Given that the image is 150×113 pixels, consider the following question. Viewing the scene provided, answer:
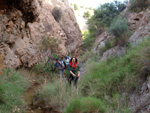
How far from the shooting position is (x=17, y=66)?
1003 centimetres

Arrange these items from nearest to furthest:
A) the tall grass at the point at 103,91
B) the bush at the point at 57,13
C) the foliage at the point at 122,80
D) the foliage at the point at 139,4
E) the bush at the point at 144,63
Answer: the tall grass at the point at 103,91 → the bush at the point at 144,63 → the foliage at the point at 122,80 → the foliage at the point at 139,4 → the bush at the point at 57,13

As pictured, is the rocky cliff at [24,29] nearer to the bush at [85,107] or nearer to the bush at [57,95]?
the bush at [57,95]

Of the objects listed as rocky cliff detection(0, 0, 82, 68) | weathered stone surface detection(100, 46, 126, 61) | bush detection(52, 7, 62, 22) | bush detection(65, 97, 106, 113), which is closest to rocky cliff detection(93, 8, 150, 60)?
weathered stone surface detection(100, 46, 126, 61)

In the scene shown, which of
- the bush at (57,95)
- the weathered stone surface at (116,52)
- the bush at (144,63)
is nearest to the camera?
the bush at (144,63)

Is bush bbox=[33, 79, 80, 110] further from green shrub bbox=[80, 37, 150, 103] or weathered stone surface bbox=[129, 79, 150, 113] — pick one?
weathered stone surface bbox=[129, 79, 150, 113]

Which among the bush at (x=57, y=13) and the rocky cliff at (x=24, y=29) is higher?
the bush at (x=57, y=13)

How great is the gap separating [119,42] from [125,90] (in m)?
6.28

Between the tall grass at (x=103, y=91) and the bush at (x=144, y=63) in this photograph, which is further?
the bush at (x=144, y=63)

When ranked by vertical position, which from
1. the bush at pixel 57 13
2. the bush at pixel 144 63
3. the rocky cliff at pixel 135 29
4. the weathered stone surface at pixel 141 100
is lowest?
the weathered stone surface at pixel 141 100

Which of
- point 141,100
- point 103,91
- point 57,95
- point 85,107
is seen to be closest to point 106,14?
point 103,91

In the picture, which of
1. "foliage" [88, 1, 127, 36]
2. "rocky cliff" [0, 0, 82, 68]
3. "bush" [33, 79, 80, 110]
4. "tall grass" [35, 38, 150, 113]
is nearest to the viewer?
"tall grass" [35, 38, 150, 113]

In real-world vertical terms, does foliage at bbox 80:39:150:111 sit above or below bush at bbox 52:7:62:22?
below

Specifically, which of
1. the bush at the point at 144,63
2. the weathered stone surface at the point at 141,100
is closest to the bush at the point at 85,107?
the weathered stone surface at the point at 141,100

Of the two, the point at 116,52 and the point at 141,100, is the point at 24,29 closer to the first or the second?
the point at 116,52
